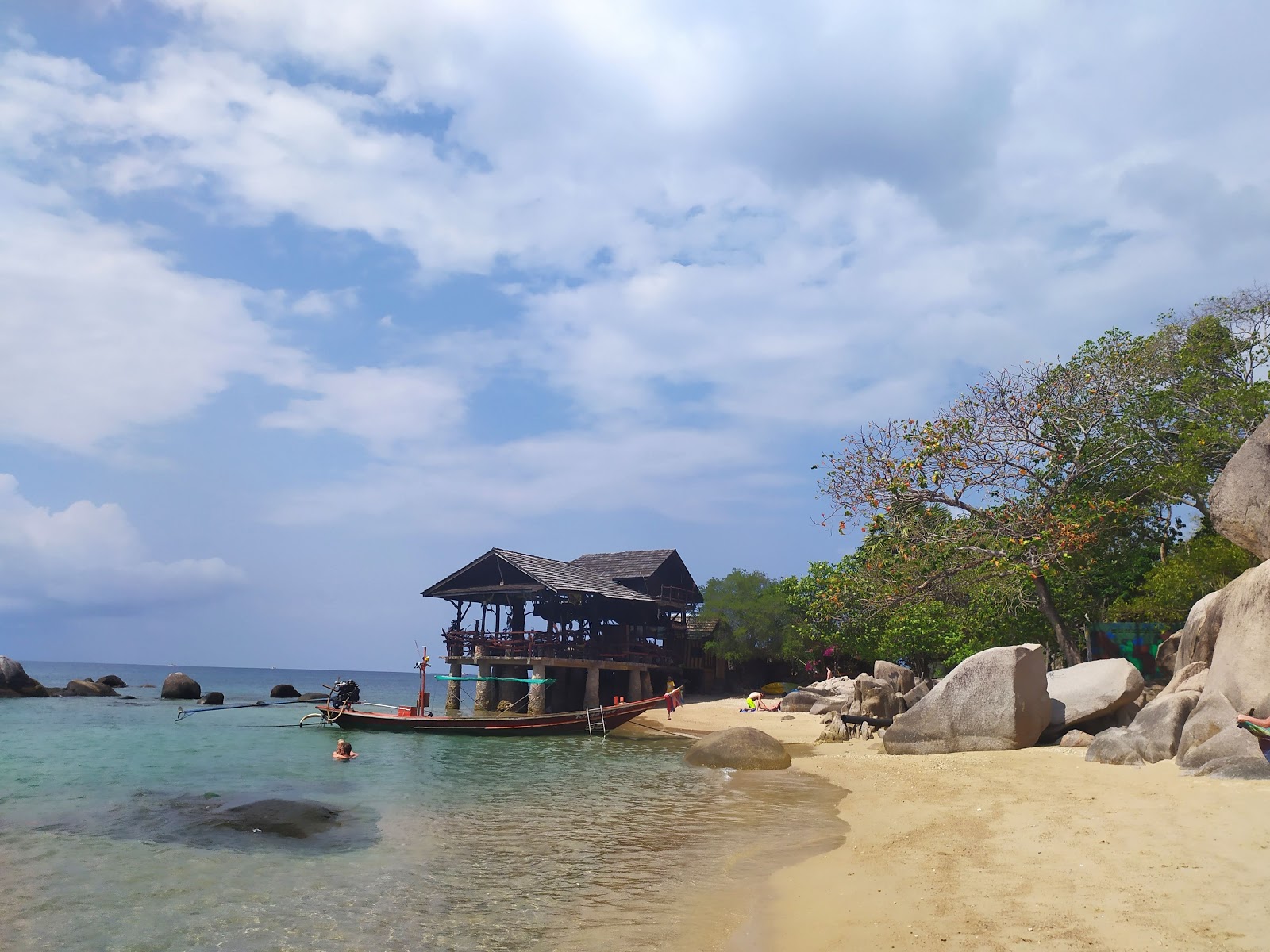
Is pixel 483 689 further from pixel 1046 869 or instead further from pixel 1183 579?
pixel 1046 869

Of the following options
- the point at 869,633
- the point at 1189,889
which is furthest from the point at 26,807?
the point at 869,633

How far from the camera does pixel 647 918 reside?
7707 mm

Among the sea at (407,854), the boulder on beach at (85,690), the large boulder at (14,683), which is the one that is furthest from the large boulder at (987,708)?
the boulder on beach at (85,690)

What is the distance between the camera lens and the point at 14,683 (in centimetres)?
5178

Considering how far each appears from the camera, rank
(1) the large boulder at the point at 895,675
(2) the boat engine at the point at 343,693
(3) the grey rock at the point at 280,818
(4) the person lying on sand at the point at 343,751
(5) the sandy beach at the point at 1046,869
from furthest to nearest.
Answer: (2) the boat engine at the point at 343,693 → (1) the large boulder at the point at 895,675 → (4) the person lying on sand at the point at 343,751 → (3) the grey rock at the point at 280,818 → (5) the sandy beach at the point at 1046,869

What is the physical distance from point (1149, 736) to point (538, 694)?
83.0 ft

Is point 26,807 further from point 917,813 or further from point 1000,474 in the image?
point 1000,474

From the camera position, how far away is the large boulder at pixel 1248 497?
584 inches

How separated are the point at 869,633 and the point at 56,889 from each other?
1154 inches

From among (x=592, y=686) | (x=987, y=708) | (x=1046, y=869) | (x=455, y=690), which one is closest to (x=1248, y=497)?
(x=987, y=708)

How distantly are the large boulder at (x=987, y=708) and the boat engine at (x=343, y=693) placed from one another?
21.7m

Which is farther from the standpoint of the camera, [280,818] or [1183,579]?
[1183,579]

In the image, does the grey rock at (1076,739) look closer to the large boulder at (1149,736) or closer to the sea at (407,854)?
the large boulder at (1149,736)

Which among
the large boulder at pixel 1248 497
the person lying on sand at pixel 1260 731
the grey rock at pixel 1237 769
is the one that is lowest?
the grey rock at pixel 1237 769
